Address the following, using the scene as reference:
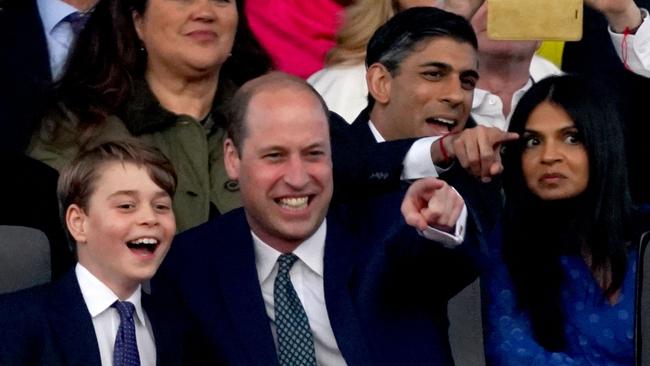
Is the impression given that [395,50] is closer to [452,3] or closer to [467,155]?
[452,3]

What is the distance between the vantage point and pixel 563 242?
14.0 feet

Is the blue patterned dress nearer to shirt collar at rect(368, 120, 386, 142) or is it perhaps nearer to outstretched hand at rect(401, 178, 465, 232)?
shirt collar at rect(368, 120, 386, 142)

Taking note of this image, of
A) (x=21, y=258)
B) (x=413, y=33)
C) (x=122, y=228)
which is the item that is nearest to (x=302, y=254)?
(x=122, y=228)

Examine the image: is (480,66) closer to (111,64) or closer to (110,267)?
(111,64)

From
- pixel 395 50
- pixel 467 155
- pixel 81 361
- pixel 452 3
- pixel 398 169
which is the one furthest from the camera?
pixel 452 3

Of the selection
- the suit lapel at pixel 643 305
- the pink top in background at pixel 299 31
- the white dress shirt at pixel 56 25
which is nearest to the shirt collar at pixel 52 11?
the white dress shirt at pixel 56 25

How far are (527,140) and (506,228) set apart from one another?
0.74 feet

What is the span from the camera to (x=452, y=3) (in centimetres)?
505

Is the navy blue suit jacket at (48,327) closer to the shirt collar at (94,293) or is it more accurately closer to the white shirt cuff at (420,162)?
the shirt collar at (94,293)

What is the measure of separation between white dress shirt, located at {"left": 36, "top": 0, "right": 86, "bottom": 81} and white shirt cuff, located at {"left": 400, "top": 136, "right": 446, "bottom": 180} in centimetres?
107

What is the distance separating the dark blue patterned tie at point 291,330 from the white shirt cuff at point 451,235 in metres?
0.36

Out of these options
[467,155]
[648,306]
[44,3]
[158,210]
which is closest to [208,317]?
[158,210]

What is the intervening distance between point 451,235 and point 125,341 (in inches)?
28.1

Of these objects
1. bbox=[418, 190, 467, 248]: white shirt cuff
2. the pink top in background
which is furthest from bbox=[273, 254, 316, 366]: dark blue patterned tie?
the pink top in background
